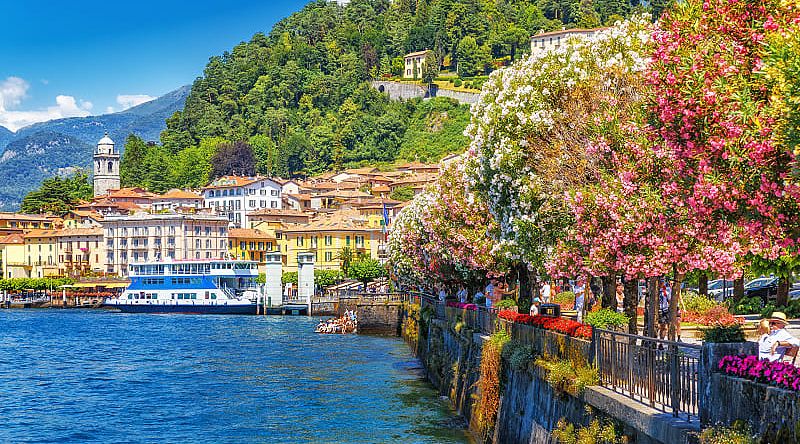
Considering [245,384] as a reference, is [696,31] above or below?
above

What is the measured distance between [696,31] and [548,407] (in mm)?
8879

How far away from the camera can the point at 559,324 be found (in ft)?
69.0

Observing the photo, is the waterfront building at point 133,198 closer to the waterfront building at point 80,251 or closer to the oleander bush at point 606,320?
the waterfront building at point 80,251

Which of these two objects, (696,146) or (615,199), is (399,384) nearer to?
(615,199)

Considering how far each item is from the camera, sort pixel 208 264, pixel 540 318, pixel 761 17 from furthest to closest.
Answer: pixel 208 264
pixel 540 318
pixel 761 17

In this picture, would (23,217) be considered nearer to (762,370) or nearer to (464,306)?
(464,306)

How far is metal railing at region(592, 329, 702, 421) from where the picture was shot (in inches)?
544

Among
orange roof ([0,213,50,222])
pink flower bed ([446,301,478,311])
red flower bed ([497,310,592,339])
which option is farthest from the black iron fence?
orange roof ([0,213,50,222])

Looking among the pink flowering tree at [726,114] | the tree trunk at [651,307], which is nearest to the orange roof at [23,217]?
the tree trunk at [651,307]

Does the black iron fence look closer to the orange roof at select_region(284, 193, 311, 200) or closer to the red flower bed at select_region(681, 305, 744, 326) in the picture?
the red flower bed at select_region(681, 305, 744, 326)

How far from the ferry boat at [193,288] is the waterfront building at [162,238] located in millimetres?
27264

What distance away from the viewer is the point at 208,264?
120 meters

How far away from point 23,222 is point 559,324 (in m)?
Answer: 174

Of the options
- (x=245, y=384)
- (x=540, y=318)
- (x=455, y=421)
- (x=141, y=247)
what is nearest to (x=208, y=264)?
(x=141, y=247)
